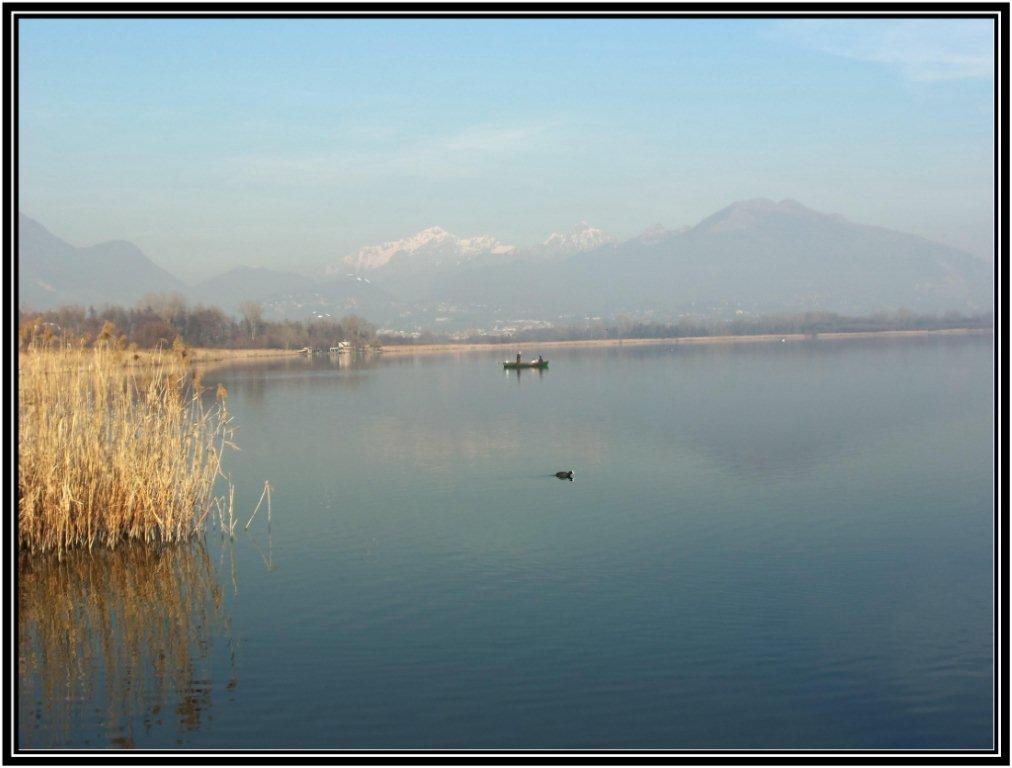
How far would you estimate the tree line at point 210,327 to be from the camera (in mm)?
100000

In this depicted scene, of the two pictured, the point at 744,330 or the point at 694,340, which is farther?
the point at 744,330

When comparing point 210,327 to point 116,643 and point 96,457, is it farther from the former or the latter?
point 116,643

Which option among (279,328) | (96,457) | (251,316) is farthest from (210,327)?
(96,457)

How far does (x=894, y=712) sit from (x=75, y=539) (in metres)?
10.6

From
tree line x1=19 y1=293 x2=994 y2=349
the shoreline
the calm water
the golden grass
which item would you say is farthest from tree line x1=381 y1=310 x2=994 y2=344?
the golden grass

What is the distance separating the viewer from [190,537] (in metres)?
15.9

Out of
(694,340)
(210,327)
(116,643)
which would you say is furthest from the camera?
(694,340)

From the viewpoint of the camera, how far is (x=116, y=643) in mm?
11336

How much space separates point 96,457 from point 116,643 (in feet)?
12.2

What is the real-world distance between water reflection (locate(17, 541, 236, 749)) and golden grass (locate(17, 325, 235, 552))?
38cm

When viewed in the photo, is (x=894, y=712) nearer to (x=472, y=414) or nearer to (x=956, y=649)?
(x=956, y=649)

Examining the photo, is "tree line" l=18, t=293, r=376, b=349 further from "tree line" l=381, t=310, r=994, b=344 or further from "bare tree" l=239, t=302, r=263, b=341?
"tree line" l=381, t=310, r=994, b=344

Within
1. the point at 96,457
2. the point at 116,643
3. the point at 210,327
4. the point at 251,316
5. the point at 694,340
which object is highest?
the point at 251,316

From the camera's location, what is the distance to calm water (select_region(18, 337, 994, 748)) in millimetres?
9203
